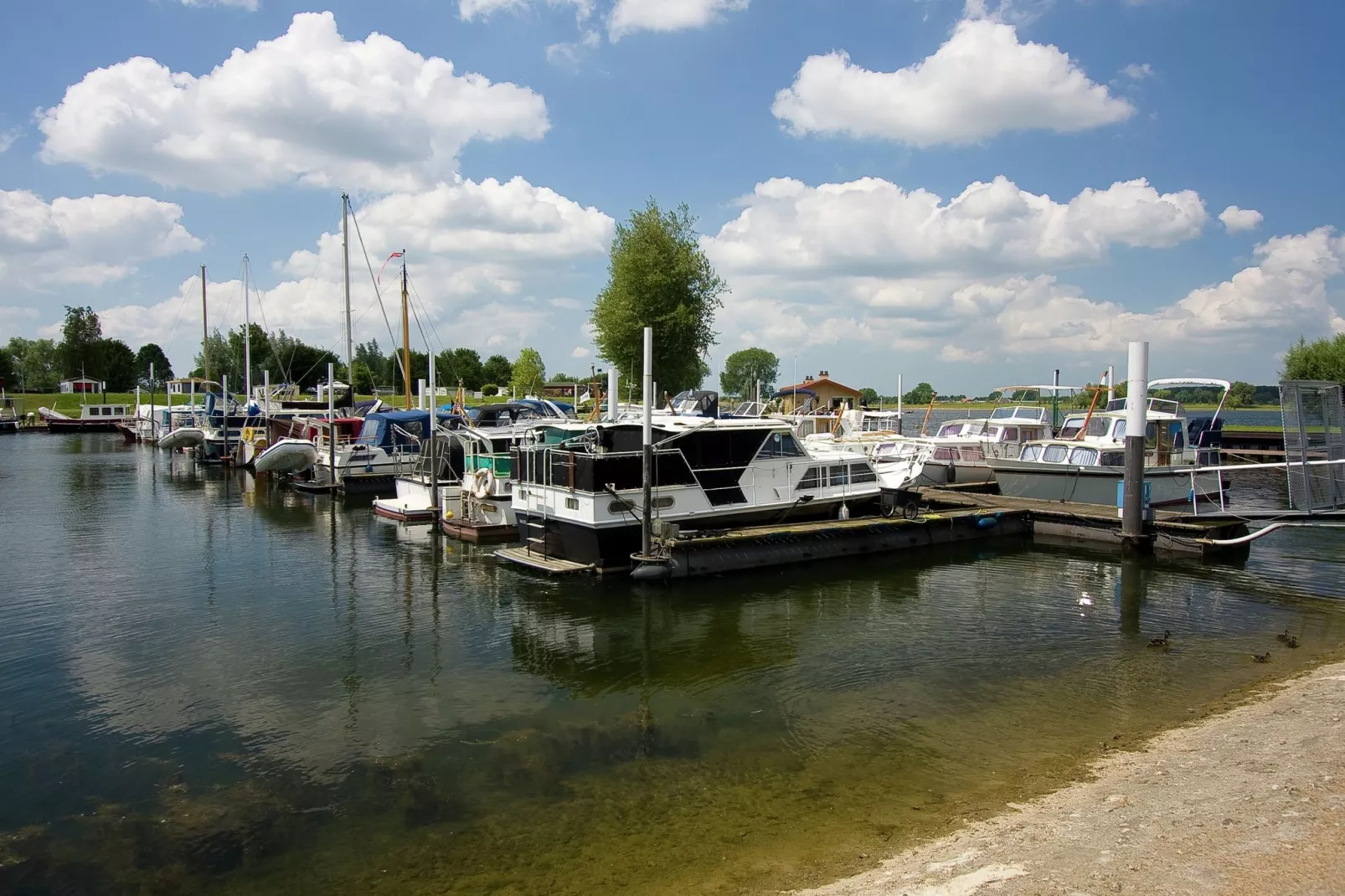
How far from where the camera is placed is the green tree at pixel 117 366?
11769cm

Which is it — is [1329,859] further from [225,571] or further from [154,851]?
[225,571]

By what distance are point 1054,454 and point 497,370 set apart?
11932 cm

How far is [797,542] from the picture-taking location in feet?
62.8

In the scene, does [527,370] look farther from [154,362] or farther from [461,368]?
[154,362]

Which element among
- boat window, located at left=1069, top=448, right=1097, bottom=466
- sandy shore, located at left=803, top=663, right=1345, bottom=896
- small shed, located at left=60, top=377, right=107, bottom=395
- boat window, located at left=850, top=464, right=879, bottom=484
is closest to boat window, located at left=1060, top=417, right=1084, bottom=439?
boat window, located at left=1069, top=448, right=1097, bottom=466

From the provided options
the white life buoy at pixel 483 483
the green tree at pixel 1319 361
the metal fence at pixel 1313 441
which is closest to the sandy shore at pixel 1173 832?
the metal fence at pixel 1313 441

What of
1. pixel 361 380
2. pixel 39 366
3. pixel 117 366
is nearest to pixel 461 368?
pixel 361 380

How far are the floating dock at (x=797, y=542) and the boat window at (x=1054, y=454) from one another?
13.1 feet

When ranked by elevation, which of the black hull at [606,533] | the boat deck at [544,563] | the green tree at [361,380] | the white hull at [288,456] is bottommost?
the boat deck at [544,563]

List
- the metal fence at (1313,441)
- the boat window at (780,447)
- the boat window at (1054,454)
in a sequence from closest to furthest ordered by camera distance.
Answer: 1. the metal fence at (1313,441)
2. the boat window at (780,447)
3. the boat window at (1054,454)

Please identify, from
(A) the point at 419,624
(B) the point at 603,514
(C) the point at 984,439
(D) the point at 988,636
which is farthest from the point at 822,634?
(C) the point at 984,439

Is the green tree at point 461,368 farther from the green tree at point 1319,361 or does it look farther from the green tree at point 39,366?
the green tree at point 1319,361

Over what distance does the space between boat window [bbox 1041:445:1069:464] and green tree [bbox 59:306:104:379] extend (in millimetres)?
126229

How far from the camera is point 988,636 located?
13930mm
